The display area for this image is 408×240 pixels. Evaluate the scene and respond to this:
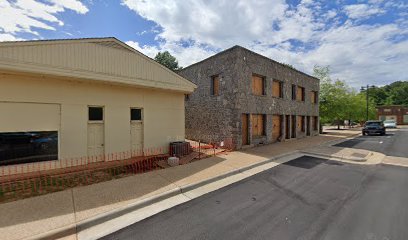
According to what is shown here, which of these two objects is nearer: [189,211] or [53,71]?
[189,211]

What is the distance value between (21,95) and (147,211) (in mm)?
6335

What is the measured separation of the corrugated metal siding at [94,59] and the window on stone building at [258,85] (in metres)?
5.97

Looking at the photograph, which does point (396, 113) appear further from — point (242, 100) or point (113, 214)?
point (113, 214)

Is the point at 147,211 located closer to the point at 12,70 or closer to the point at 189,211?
the point at 189,211

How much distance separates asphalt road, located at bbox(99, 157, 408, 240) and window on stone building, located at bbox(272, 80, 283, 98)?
1016 centimetres

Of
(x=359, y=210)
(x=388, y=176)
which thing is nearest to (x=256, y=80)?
(x=388, y=176)

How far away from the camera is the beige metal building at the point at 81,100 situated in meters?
7.05

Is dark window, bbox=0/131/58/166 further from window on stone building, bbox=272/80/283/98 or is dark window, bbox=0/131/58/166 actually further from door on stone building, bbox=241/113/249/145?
window on stone building, bbox=272/80/283/98

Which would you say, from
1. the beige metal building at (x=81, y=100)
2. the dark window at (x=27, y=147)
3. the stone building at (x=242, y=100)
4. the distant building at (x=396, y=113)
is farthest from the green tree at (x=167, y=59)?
the distant building at (x=396, y=113)

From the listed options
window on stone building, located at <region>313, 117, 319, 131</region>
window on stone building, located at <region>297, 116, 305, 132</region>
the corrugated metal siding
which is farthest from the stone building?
window on stone building, located at <region>313, 117, 319, 131</region>

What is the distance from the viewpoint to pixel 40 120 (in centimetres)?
764

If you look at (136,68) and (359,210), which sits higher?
(136,68)

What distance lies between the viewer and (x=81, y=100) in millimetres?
8578

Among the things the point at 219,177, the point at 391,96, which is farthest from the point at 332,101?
the point at 391,96
